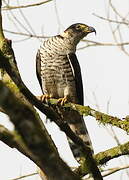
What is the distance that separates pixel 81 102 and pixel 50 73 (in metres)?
0.68

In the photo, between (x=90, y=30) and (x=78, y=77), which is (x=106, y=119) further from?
(x=90, y=30)

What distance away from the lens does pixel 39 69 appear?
6.48m

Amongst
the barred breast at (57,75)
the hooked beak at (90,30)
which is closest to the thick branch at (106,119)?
the barred breast at (57,75)

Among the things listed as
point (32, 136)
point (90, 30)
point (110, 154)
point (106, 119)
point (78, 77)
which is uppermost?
point (90, 30)

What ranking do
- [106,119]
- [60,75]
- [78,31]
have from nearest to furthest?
[106,119]
[60,75]
[78,31]

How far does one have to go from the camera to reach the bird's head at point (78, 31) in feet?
23.6

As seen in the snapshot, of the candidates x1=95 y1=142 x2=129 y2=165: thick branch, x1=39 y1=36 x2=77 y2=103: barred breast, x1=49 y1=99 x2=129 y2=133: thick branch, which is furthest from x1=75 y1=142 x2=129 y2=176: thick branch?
x1=39 y1=36 x2=77 y2=103: barred breast

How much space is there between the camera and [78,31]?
7.32 meters

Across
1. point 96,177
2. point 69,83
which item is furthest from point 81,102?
point 96,177

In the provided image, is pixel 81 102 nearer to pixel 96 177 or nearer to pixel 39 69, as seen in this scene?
pixel 39 69

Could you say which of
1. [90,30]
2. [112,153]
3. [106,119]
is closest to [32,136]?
[112,153]

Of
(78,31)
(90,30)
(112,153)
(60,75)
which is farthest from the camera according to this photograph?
(78,31)

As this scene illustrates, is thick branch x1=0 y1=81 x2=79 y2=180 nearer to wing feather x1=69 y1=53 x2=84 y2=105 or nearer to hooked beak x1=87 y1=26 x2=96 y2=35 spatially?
wing feather x1=69 y1=53 x2=84 y2=105

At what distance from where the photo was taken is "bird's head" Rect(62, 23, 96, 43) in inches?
283
